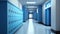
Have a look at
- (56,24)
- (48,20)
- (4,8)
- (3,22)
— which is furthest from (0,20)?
(48,20)

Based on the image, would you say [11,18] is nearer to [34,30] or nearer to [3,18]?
[3,18]

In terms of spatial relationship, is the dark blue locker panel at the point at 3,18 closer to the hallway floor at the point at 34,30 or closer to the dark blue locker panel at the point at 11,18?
the dark blue locker panel at the point at 11,18

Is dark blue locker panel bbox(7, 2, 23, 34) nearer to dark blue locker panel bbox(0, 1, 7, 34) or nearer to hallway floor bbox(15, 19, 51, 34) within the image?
dark blue locker panel bbox(0, 1, 7, 34)

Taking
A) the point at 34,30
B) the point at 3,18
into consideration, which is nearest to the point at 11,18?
the point at 3,18

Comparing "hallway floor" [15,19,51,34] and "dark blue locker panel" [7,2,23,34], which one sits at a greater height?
"dark blue locker panel" [7,2,23,34]

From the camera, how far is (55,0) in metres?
6.99

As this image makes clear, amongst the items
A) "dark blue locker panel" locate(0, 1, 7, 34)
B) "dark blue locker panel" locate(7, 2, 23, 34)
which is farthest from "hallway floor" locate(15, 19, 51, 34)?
"dark blue locker panel" locate(0, 1, 7, 34)

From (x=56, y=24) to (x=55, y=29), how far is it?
0.35 metres

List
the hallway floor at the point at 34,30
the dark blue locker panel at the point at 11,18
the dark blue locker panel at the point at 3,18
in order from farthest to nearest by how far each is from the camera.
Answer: the hallway floor at the point at 34,30 → the dark blue locker panel at the point at 11,18 → the dark blue locker panel at the point at 3,18

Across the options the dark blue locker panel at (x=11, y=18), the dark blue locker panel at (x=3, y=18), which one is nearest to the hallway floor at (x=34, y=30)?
the dark blue locker panel at (x=11, y=18)

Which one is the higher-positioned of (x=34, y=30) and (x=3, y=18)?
(x=3, y=18)

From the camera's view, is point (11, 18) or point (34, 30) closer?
point (11, 18)

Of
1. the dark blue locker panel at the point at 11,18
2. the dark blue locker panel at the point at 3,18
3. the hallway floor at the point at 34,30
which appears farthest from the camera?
the hallway floor at the point at 34,30

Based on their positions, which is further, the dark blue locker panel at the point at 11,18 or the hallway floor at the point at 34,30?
the hallway floor at the point at 34,30
